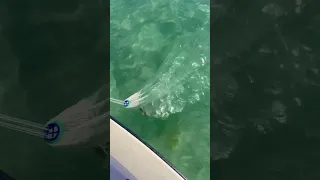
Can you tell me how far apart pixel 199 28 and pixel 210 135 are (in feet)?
1.53

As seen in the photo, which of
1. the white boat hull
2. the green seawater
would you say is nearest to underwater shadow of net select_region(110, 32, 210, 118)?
the green seawater

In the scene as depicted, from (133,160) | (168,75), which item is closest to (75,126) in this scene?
(133,160)

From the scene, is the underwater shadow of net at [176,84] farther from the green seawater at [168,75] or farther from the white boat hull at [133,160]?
the white boat hull at [133,160]

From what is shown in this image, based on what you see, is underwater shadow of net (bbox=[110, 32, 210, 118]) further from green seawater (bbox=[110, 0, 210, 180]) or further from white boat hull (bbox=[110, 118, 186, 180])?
white boat hull (bbox=[110, 118, 186, 180])

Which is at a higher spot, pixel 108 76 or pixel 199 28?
pixel 199 28

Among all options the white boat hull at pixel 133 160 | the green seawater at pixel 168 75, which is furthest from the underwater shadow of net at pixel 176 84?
the white boat hull at pixel 133 160

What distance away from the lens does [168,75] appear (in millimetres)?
1429

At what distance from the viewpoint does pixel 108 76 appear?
145 cm

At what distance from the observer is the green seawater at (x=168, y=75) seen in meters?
1.42
